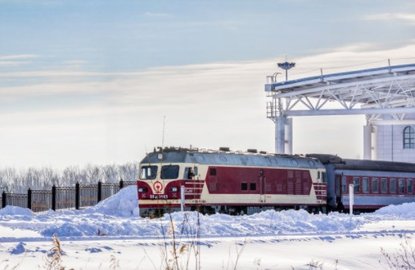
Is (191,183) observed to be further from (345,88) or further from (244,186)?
(345,88)

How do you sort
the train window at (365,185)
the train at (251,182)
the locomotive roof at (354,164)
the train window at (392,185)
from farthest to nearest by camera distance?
the train window at (392,185)
the train window at (365,185)
the locomotive roof at (354,164)
the train at (251,182)

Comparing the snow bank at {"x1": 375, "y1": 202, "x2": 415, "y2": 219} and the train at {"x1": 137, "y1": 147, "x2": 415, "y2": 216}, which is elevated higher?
the train at {"x1": 137, "y1": 147, "x2": 415, "y2": 216}

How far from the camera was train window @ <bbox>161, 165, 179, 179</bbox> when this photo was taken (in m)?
35.4

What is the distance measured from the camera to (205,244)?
63.6 ft

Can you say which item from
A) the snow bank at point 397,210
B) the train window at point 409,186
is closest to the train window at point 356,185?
the snow bank at point 397,210

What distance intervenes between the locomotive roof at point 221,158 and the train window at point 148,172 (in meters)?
0.27

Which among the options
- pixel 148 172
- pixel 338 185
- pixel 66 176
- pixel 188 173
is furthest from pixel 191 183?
pixel 66 176

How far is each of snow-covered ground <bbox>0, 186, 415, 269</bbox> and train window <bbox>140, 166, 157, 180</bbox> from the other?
6250 mm

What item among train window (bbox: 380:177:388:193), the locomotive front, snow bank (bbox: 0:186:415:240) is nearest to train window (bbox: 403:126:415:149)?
train window (bbox: 380:177:388:193)

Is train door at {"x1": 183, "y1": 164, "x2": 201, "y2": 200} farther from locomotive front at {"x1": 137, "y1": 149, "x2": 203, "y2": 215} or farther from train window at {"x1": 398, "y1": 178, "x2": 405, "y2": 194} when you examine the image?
train window at {"x1": 398, "y1": 178, "x2": 405, "y2": 194}

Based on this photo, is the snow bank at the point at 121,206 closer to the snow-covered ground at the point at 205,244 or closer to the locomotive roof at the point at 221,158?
the locomotive roof at the point at 221,158

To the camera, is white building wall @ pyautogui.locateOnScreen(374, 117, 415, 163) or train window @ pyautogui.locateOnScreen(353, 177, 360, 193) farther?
white building wall @ pyautogui.locateOnScreen(374, 117, 415, 163)

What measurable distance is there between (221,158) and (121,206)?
7.08m

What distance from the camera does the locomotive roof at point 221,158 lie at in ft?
117
